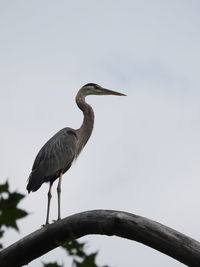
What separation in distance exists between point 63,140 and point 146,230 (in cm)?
588

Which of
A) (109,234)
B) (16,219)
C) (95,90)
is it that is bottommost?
(109,234)

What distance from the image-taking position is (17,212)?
1019 millimetres

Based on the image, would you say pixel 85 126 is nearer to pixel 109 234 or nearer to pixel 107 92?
pixel 107 92

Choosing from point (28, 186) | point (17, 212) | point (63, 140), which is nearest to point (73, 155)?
point (63, 140)

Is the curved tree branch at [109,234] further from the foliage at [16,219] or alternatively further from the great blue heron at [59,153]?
the great blue heron at [59,153]

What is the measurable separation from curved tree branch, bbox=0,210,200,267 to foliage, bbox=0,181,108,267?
1935mm

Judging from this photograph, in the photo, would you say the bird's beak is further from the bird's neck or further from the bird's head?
the bird's neck

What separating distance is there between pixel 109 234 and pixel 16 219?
2.65 m

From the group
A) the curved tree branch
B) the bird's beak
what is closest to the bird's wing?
the bird's beak

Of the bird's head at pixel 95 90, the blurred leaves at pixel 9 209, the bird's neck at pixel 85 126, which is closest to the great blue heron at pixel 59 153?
the bird's neck at pixel 85 126

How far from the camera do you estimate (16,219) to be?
1003mm

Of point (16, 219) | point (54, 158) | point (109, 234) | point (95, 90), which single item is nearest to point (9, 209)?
point (16, 219)

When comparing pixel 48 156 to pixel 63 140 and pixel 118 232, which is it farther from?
pixel 118 232

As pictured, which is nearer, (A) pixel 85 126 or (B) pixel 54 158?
(B) pixel 54 158
